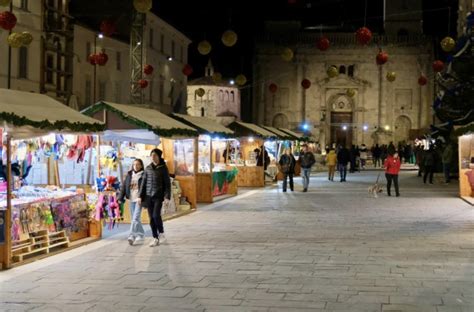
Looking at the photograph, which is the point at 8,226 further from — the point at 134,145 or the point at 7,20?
the point at 7,20

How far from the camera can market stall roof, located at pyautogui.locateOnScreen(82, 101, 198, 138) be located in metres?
14.6

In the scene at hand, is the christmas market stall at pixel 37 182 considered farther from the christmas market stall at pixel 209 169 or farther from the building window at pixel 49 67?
the building window at pixel 49 67

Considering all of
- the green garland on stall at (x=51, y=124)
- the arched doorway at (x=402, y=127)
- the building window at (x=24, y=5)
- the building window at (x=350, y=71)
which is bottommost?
the green garland on stall at (x=51, y=124)

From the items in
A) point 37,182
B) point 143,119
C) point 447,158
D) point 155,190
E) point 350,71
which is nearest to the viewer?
point 155,190

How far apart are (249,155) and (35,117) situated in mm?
19214

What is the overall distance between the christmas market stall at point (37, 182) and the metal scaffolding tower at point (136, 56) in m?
18.3

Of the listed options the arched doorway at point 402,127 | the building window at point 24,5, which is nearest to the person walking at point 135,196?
the building window at point 24,5

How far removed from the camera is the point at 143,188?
11711mm

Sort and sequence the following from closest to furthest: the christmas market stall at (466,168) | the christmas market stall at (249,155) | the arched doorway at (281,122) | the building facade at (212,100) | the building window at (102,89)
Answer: the christmas market stall at (466,168) < the christmas market stall at (249,155) < the building window at (102,89) < the building facade at (212,100) < the arched doorway at (281,122)

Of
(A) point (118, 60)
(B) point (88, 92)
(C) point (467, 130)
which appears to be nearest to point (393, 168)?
(C) point (467, 130)

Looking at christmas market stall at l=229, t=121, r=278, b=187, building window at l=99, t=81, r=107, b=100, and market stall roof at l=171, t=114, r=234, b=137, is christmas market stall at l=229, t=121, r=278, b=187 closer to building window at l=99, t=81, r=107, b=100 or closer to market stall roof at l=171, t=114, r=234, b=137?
market stall roof at l=171, t=114, r=234, b=137

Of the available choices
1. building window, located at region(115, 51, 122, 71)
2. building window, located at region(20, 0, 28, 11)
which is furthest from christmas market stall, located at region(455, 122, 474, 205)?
building window, located at region(115, 51, 122, 71)

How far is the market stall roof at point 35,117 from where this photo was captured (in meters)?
9.83

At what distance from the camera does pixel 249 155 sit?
29234 millimetres
